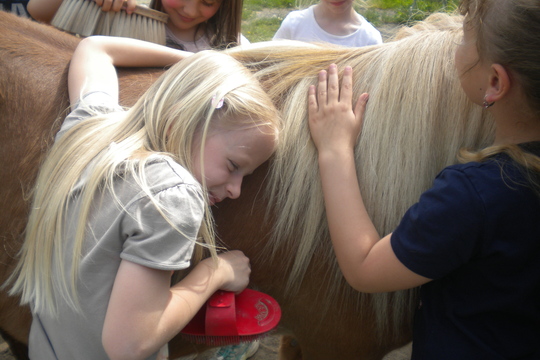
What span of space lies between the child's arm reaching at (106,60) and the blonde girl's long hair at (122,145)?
0.47 feet

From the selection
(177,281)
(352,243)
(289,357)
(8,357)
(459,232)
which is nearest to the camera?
(459,232)

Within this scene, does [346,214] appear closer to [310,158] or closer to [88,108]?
[310,158]

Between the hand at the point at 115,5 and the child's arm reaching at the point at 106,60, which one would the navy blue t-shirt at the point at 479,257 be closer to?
the child's arm reaching at the point at 106,60

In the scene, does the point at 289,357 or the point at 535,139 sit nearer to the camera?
the point at 535,139

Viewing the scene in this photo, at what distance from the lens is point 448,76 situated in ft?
3.76

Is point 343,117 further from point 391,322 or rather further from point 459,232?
point 391,322

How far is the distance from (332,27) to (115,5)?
3.83 ft

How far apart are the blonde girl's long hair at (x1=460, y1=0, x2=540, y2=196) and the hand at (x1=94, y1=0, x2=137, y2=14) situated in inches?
46.2

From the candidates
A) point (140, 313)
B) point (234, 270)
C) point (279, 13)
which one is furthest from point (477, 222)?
point (279, 13)

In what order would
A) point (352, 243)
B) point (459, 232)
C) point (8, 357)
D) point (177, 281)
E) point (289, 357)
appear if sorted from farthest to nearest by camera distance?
point (8, 357) < point (289, 357) < point (177, 281) < point (352, 243) < point (459, 232)

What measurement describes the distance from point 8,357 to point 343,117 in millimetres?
1804

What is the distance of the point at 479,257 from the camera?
3.19ft

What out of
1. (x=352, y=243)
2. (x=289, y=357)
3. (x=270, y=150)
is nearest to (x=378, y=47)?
(x=270, y=150)

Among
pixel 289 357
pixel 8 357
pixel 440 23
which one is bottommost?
pixel 8 357
